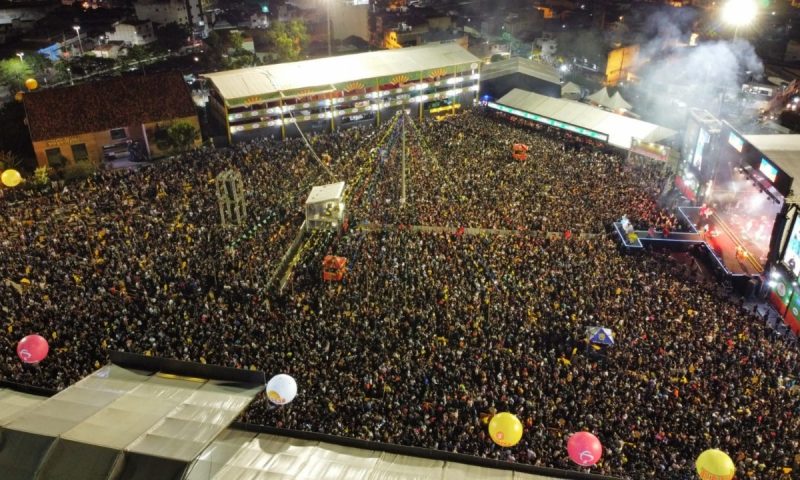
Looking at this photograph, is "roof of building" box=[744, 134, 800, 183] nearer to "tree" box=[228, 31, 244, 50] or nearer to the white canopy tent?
the white canopy tent

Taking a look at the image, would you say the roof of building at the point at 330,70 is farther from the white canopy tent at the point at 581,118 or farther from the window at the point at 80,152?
the window at the point at 80,152

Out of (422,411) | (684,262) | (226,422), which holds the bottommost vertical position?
(684,262)

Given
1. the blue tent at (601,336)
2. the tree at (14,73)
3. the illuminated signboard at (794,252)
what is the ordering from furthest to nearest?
the tree at (14,73) < the illuminated signboard at (794,252) < the blue tent at (601,336)

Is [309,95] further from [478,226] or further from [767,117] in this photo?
[767,117]

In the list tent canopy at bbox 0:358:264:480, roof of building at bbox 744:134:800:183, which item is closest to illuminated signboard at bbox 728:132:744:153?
roof of building at bbox 744:134:800:183

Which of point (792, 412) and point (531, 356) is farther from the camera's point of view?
point (531, 356)

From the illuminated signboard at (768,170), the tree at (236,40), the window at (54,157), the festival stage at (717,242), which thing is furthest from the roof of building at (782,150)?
the tree at (236,40)

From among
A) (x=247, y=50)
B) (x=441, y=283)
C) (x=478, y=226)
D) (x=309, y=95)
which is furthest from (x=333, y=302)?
(x=247, y=50)
